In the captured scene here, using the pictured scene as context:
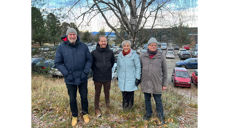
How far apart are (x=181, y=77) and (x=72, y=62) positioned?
3.73 meters

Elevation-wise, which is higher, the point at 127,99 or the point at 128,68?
the point at 128,68

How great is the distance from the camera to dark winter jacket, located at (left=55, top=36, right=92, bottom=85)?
7.80 feet

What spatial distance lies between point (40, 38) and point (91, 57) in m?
3.95

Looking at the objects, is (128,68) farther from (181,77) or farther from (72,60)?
(181,77)

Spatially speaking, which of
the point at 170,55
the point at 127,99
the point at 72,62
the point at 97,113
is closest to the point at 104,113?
the point at 97,113

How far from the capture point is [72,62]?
A: 2391 millimetres

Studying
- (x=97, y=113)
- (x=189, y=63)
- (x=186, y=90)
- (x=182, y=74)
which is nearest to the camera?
(x=97, y=113)

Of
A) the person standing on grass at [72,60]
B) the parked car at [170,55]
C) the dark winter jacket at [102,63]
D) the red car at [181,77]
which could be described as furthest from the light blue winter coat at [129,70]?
the red car at [181,77]

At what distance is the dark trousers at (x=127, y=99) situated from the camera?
115 inches

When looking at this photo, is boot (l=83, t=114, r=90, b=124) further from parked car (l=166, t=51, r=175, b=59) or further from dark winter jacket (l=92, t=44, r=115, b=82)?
parked car (l=166, t=51, r=175, b=59)

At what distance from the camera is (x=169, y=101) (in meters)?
3.84

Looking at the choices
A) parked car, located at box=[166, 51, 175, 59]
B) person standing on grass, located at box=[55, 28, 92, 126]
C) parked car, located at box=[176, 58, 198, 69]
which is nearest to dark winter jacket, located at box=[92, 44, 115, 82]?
person standing on grass, located at box=[55, 28, 92, 126]

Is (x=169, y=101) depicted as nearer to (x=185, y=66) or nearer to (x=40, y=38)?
(x=185, y=66)
